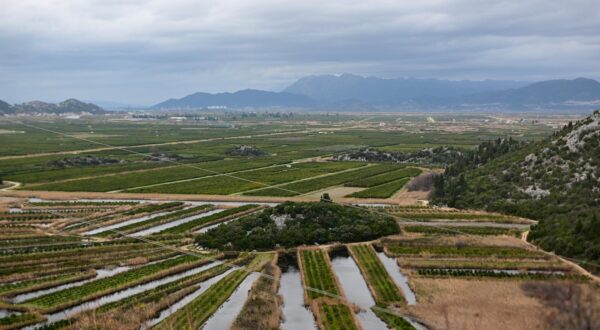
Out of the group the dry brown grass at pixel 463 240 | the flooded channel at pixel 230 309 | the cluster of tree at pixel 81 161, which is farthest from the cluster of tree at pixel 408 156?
the flooded channel at pixel 230 309

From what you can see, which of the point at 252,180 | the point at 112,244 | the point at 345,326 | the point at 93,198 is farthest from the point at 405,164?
the point at 345,326

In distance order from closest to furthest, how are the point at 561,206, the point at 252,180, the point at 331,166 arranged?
the point at 561,206 → the point at 252,180 → the point at 331,166

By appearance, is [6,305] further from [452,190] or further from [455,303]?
[452,190]

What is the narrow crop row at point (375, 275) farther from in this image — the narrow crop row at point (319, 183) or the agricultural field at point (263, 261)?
the narrow crop row at point (319, 183)

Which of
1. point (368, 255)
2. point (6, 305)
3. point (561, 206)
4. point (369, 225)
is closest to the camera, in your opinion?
point (6, 305)

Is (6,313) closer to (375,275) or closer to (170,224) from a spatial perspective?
(375,275)

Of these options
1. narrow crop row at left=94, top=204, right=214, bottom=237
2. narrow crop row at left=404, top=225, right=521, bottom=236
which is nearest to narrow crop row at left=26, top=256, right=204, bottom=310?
narrow crop row at left=94, top=204, right=214, bottom=237
